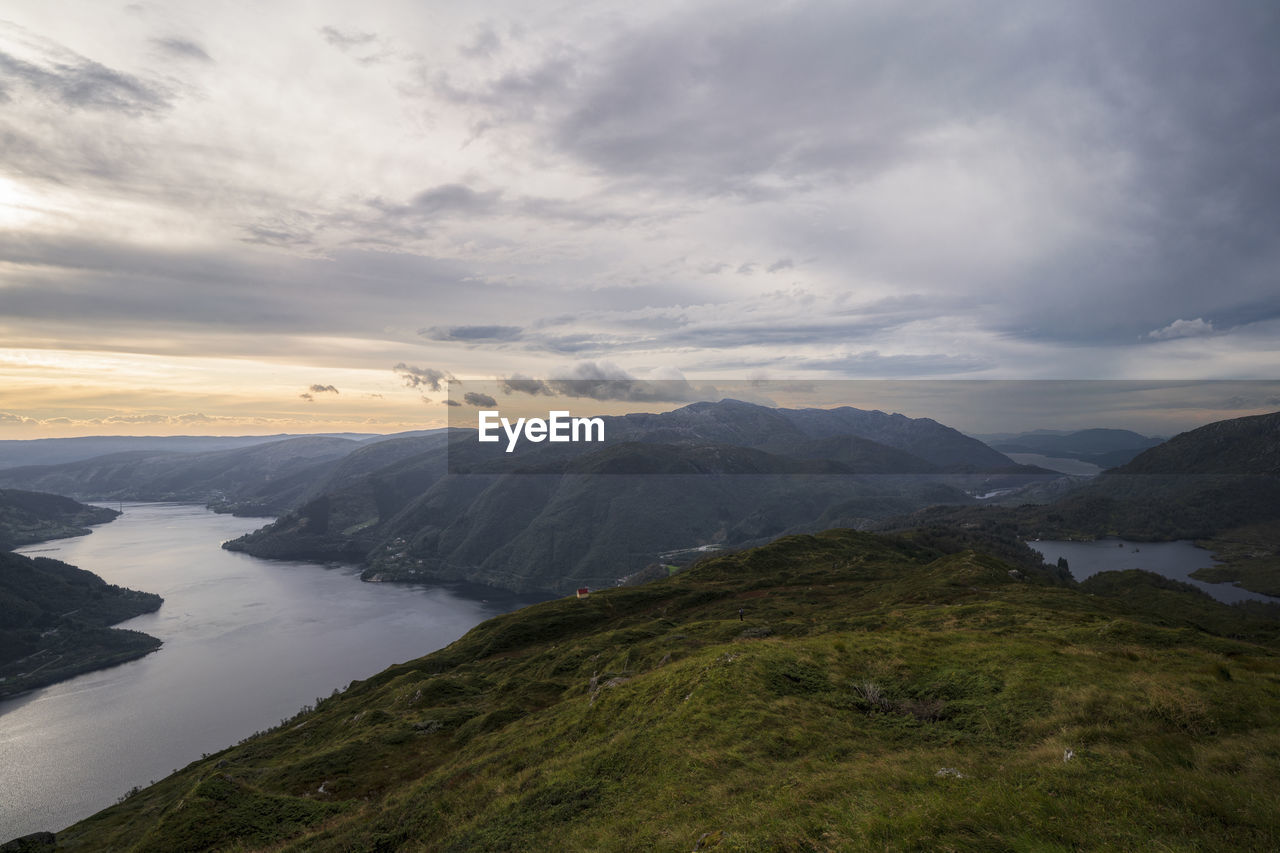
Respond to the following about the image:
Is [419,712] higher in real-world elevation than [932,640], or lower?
lower

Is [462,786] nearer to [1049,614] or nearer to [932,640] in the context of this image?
[932,640]

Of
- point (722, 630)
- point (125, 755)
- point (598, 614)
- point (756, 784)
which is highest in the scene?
point (756, 784)

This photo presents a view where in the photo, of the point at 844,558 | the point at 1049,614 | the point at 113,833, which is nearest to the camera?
the point at 1049,614

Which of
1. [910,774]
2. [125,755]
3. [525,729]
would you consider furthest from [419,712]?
[125,755]

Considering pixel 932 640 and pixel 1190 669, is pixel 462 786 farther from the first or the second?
pixel 1190 669

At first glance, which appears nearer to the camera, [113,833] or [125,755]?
[113,833]

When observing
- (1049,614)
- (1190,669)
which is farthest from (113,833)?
(1049,614)

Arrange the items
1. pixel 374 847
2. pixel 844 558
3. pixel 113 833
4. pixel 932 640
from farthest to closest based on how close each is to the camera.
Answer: pixel 844 558 → pixel 113 833 → pixel 932 640 → pixel 374 847
